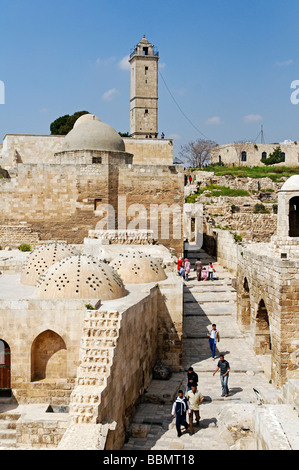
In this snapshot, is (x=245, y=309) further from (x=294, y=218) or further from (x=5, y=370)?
(x=5, y=370)

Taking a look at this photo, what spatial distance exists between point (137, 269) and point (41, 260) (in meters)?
1.98

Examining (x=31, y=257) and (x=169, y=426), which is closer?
(x=169, y=426)

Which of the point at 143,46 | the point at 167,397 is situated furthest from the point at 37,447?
the point at 143,46

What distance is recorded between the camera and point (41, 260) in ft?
31.8

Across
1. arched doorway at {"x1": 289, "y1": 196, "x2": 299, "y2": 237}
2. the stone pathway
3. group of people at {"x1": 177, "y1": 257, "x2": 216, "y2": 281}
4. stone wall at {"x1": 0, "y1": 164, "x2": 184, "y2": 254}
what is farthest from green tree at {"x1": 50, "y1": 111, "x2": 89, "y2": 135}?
arched doorway at {"x1": 289, "y1": 196, "x2": 299, "y2": 237}

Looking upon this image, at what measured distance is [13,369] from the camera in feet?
23.4

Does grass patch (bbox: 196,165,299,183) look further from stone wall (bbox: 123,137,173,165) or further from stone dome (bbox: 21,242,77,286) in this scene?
stone dome (bbox: 21,242,77,286)

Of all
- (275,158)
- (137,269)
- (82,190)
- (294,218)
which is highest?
(275,158)

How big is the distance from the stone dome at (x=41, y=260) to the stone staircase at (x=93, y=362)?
9.50 ft

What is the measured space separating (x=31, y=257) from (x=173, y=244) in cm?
901

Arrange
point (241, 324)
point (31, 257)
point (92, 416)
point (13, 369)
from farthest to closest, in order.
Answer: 1. point (241, 324)
2. point (31, 257)
3. point (13, 369)
4. point (92, 416)

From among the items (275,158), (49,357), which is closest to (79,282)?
(49,357)

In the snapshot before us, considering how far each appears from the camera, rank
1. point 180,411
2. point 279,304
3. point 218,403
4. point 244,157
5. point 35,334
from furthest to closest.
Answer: point 244,157 → point 279,304 → point 218,403 → point 35,334 → point 180,411
